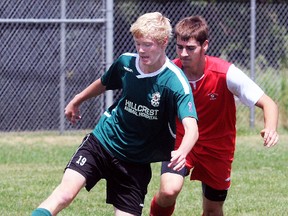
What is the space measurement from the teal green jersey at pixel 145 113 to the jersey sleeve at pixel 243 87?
60cm

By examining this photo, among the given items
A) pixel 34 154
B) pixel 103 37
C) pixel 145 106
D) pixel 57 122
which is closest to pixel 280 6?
pixel 103 37

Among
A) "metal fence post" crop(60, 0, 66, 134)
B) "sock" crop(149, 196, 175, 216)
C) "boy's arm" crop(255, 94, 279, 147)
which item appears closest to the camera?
"boy's arm" crop(255, 94, 279, 147)

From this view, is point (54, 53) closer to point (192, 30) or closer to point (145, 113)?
point (192, 30)

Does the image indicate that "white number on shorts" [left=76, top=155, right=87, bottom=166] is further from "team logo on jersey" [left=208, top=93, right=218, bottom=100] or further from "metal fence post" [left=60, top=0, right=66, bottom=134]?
"metal fence post" [left=60, top=0, right=66, bottom=134]

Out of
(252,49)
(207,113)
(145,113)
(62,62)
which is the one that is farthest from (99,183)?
(252,49)

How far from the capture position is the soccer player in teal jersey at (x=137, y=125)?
5.50 m

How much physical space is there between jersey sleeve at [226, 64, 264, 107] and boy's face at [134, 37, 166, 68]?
80 cm

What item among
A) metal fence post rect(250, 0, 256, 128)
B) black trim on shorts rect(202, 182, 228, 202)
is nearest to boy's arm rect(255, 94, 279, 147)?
black trim on shorts rect(202, 182, 228, 202)

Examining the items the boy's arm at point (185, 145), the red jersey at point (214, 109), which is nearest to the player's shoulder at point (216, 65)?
the red jersey at point (214, 109)

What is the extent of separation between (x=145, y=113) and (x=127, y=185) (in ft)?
1.65

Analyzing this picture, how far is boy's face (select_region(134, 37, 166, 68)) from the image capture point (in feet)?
17.9

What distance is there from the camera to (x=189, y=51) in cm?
620

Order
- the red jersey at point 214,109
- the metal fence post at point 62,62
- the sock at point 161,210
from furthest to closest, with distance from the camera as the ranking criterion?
the metal fence post at point 62,62
the sock at point 161,210
the red jersey at point 214,109

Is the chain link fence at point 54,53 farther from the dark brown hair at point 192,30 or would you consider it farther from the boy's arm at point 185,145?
the boy's arm at point 185,145
